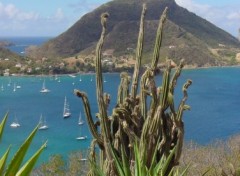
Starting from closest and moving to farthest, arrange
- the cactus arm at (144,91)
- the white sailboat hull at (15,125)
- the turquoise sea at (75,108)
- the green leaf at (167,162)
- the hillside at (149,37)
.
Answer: the green leaf at (167,162) < the cactus arm at (144,91) < the turquoise sea at (75,108) < the white sailboat hull at (15,125) < the hillside at (149,37)

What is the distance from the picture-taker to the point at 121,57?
315 feet

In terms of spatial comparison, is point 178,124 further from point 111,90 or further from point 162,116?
point 111,90

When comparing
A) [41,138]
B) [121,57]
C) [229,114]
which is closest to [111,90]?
[229,114]

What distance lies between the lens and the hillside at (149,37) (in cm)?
9875

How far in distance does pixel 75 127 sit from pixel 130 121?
126 feet

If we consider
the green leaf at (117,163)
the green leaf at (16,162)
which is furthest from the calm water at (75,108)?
the green leaf at (16,162)

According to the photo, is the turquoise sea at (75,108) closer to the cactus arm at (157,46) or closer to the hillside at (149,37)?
the hillside at (149,37)

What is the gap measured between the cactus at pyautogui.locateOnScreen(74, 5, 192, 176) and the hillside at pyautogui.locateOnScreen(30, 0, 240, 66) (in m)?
80.7

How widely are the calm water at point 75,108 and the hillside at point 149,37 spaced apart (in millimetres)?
9765

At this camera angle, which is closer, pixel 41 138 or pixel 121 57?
pixel 41 138

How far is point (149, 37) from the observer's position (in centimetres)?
10112

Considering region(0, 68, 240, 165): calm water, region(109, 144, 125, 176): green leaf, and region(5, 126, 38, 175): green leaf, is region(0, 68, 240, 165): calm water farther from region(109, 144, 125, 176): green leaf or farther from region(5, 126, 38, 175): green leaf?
region(5, 126, 38, 175): green leaf

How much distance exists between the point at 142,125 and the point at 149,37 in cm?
9794

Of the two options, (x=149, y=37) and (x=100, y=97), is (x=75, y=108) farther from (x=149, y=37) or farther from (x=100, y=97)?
(x=149, y=37)
